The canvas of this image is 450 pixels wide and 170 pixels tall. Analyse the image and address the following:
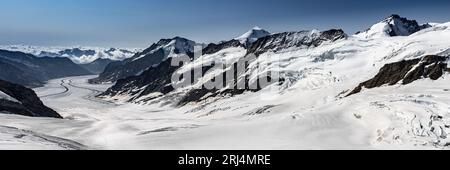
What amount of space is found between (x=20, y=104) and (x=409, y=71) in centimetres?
11644

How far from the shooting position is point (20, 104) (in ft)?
499

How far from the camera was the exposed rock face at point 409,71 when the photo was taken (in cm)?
15438

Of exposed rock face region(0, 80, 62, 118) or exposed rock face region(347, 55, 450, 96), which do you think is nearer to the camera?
exposed rock face region(0, 80, 62, 118)

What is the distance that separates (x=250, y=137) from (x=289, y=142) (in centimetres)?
722

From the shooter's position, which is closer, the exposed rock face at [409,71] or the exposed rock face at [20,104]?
the exposed rock face at [20,104]

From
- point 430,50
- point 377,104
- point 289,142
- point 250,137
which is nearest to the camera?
point 289,142

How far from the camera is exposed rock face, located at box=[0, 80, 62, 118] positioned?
470ft

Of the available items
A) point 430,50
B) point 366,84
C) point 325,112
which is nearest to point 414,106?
point 325,112

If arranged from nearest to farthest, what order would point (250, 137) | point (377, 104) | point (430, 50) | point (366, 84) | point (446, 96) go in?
point (250, 137) → point (377, 104) → point (446, 96) → point (366, 84) → point (430, 50)

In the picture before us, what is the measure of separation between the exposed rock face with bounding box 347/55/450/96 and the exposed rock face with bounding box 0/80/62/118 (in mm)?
96182

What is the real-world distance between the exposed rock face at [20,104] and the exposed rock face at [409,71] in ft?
316

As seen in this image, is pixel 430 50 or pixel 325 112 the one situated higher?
pixel 430 50

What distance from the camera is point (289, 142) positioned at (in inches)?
2876
